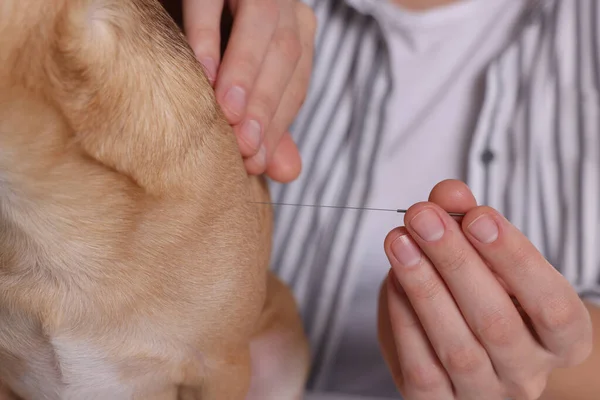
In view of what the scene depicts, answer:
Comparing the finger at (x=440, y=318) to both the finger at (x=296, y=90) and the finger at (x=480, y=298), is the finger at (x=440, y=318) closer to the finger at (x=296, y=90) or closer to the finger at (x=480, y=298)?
the finger at (x=480, y=298)

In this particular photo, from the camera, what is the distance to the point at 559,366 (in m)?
0.90

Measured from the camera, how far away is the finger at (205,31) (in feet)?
2.89

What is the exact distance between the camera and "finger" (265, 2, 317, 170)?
97 centimetres

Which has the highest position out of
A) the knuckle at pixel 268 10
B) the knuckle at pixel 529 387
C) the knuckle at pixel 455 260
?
the knuckle at pixel 268 10

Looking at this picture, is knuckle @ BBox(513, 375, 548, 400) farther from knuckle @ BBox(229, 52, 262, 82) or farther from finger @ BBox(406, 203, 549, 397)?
knuckle @ BBox(229, 52, 262, 82)

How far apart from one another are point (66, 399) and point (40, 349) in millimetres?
77

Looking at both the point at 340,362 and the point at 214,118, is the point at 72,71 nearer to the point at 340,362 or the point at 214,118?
the point at 214,118

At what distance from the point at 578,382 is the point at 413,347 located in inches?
11.9

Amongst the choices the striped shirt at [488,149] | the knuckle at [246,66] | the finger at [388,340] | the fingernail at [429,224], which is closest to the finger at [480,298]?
the fingernail at [429,224]

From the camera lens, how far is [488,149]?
127 centimetres

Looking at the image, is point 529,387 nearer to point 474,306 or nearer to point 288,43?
point 474,306

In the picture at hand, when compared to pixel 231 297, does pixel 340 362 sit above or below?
below

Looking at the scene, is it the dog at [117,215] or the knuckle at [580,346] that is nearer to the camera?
the dog at [117,215]

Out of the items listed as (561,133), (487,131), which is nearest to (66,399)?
(487,131)
